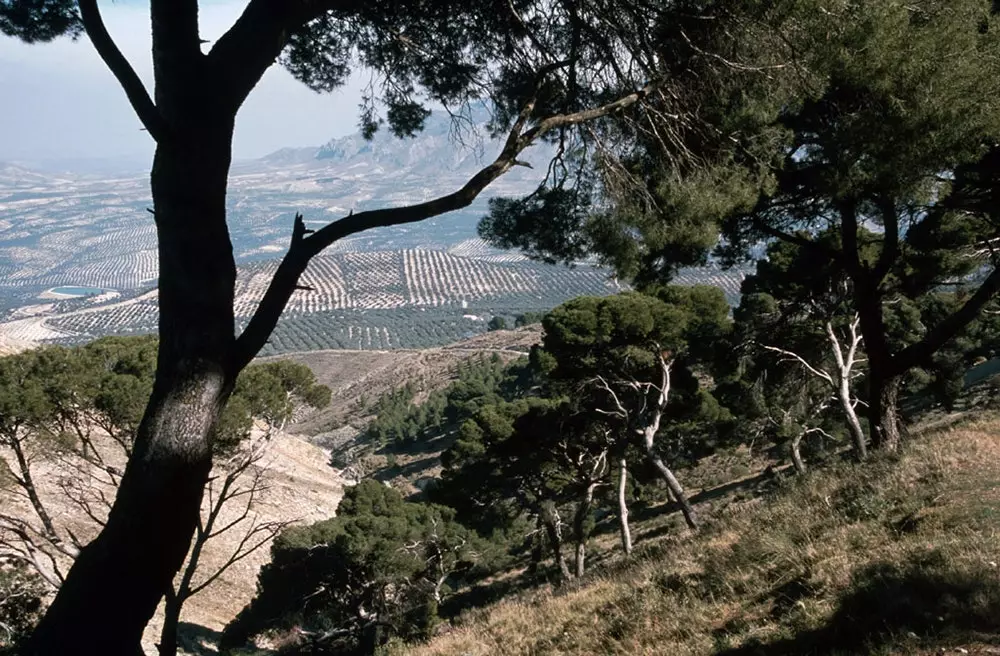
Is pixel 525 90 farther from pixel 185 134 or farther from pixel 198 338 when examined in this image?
pixel 198 338

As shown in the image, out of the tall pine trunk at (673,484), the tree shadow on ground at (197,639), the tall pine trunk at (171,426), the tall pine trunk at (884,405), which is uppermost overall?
the tall pine trunk at (171,426)

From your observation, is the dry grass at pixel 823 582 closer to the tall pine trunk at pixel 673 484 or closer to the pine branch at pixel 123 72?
the tall pine trunk at pixel 673 484

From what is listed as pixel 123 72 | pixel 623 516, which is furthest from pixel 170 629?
pixel 623 516

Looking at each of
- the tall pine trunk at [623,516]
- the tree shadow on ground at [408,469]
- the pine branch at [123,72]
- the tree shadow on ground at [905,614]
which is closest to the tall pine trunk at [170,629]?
the pine branch at [123,72]

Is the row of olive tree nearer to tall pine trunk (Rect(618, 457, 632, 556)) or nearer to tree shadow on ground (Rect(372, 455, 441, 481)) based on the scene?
tall pine trunk (Rect(618, 457, 632, 556))

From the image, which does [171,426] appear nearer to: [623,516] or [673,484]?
[673,484]

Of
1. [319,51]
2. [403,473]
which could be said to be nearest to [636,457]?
[319,51]
